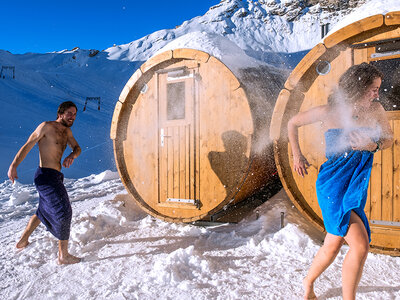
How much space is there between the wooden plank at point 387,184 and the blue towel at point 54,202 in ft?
9.72

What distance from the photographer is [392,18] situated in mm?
2557

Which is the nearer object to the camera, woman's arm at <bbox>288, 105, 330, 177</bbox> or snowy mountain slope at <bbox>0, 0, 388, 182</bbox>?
woman's arm at <bbox>288, 105, 330, 177</bbox>

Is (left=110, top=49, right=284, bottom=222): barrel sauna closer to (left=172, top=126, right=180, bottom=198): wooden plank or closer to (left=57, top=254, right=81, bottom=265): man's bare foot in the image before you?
(left=172, top=126, right=180, bottom=198): wooden plank

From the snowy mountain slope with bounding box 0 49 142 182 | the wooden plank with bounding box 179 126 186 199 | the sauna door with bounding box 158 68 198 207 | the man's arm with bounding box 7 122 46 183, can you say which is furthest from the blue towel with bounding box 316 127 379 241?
the snowy mountain slope with bounding box 0 49 142 182

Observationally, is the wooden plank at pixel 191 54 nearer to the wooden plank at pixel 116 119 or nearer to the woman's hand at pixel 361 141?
the wooden plank at pixel 116 119

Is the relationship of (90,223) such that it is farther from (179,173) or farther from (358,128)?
(358,128)

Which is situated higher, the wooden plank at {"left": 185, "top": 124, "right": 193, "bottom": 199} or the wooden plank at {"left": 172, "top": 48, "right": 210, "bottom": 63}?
the wooden plank at {"left": 172, "top": 48, "right": 210, "bottom": 63}

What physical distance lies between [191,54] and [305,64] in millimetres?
1290

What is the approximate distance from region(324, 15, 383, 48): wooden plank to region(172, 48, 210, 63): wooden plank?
1.28 m

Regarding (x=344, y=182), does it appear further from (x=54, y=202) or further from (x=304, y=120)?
(x=54, y=202)

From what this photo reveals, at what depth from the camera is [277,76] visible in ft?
15.6

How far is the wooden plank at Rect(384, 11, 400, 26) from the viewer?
8.32ft

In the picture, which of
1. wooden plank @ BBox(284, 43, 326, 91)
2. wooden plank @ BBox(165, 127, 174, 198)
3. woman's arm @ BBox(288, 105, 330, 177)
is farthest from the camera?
wooden plank @ BBox(165, 127, 174, 198)

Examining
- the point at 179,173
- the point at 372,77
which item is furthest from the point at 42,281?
the point at 372,77
